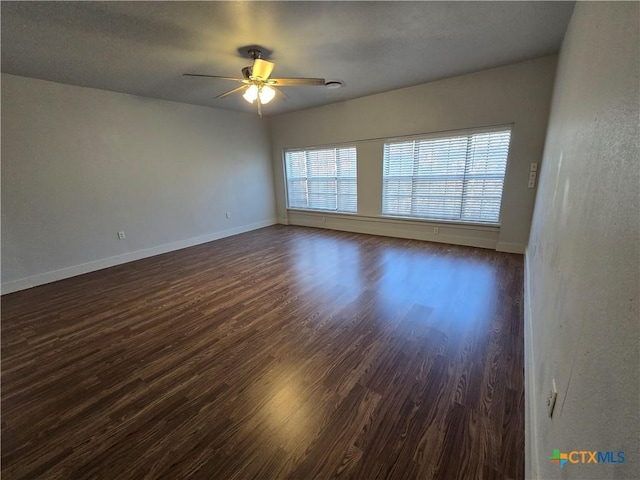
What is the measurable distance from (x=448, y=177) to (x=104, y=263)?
575 centimetres

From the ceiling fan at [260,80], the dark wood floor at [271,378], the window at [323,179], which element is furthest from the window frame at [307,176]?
the dark wood floor at [271,378]

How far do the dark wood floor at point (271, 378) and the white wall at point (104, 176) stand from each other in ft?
2.68

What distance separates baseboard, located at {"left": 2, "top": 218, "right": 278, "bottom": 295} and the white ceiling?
2528 millimetres

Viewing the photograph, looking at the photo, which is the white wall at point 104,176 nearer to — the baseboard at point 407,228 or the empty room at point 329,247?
the empty room at point 329,247

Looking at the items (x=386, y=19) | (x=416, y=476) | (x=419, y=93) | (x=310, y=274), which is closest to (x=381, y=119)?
(x=419, y=93)

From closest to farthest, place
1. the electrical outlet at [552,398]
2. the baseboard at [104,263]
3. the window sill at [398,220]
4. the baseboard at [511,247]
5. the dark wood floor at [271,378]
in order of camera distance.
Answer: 1. the electrical outlet at [552,398]
2. the dark wood floor at [271,378]
3. the baseboard at [104,263]
4. the baseboard at [511,247]
5. the window sill at [398,220]

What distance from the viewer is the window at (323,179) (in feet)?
17.8

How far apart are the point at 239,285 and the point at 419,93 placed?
4.04 metres

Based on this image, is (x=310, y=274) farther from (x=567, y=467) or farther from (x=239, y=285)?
(x=567, y=467)

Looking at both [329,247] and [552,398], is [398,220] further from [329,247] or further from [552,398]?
[552,398]

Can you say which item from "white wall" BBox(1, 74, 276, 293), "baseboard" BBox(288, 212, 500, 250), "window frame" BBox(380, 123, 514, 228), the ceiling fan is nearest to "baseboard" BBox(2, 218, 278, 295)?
"white wall" BBox(1, 74, 276, 293)

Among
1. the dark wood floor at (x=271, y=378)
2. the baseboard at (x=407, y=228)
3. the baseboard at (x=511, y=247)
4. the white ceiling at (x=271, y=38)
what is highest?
the white ceiling at (x=271, y=38)

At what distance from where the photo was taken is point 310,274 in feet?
11.5

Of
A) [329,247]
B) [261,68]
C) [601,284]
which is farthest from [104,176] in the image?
[601,284]
